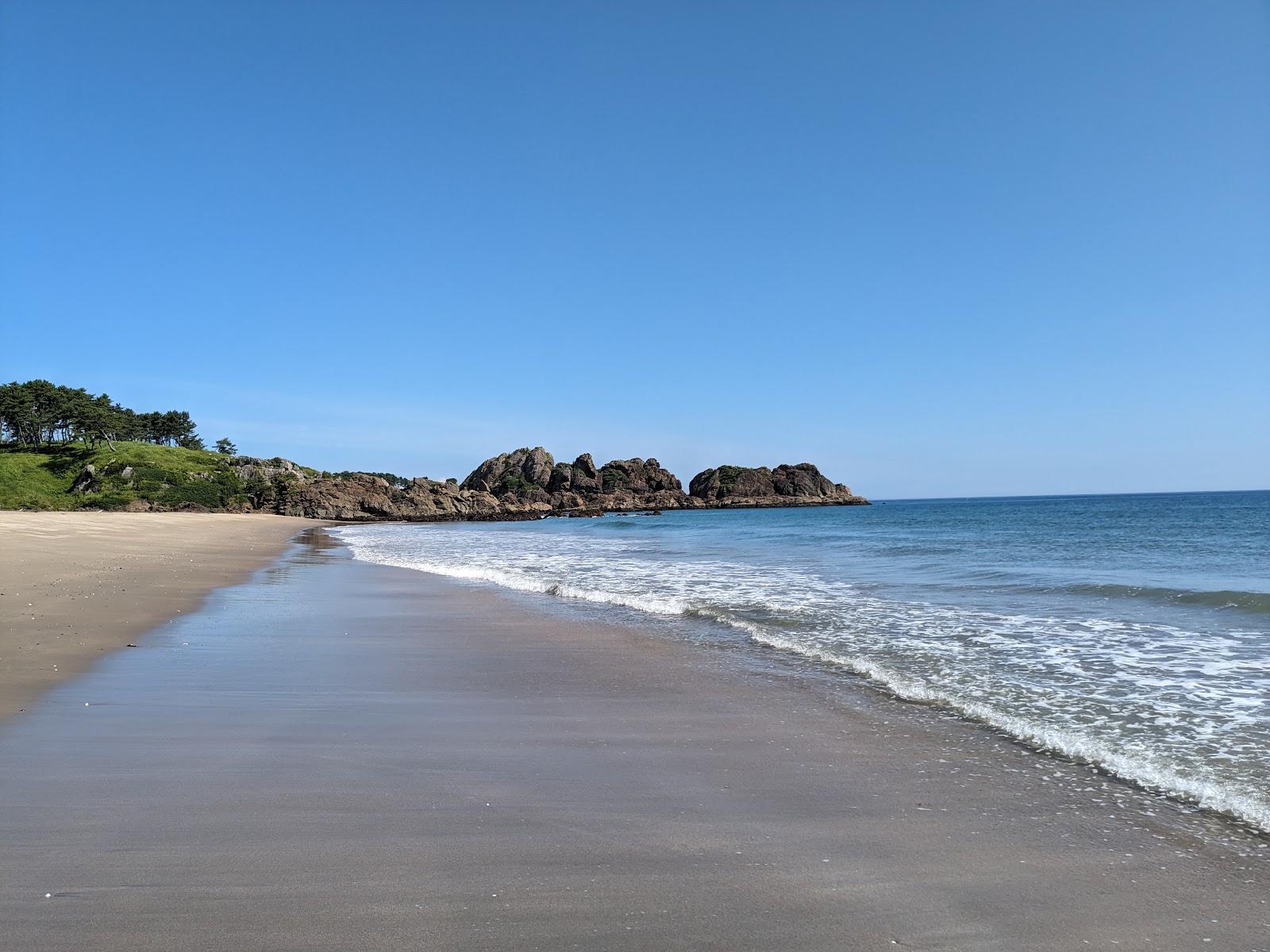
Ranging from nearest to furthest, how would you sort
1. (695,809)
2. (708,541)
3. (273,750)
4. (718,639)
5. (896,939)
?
1. (896,939)
2. (695,809)
3. (273,750)
4. (718,639)
5. (708,541)

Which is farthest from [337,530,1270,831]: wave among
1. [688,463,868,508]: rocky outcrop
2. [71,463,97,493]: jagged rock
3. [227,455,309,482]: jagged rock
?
[688,463,868,508]: rocky outcrop

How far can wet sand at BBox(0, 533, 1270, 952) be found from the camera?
3.05 metres

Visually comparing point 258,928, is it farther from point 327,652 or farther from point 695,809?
point 327,652

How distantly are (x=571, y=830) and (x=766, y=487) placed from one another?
156m

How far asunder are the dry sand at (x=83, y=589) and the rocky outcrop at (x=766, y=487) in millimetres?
129496

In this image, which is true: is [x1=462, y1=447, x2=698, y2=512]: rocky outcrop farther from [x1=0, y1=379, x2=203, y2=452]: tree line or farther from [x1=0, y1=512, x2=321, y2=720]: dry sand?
[x1=0, y1=512, x2=321, y2=720]: dry sand

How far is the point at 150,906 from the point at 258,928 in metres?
0.53

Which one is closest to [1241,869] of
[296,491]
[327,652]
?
[327,652]

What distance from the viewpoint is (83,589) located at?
13.2 metres

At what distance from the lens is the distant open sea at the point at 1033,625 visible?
230 inches

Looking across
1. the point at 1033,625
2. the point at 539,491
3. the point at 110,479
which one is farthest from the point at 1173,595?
the point at 539,491

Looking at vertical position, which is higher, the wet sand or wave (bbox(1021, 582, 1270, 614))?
the wet sand

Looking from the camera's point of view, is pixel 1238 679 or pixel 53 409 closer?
pixel 1238 679

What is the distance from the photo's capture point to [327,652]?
29.8 feet
